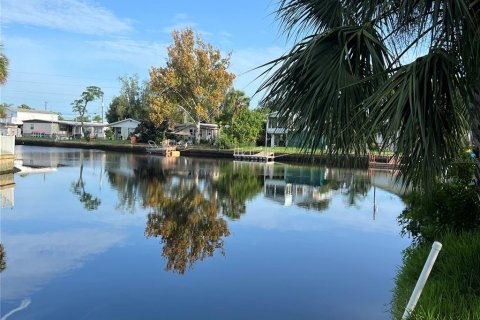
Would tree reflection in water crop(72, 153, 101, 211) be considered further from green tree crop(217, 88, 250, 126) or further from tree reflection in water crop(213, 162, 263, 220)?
green tree crop(217, 88, 250, 126)

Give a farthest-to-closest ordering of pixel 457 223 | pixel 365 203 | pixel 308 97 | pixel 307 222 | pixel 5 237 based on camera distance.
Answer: pixel 365 203 → pixel 307 222 → pixel 5 237 → pixel 457 223 → pixel 308 97

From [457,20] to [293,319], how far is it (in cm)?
440

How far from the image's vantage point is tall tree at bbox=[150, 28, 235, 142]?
168 feet

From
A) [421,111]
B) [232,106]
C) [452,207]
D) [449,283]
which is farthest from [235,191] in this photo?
[232,106]

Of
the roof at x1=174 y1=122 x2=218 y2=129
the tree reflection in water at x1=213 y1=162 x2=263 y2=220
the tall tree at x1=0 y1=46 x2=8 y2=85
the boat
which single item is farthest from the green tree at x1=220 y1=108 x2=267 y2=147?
the tall tree at x1=0 y1=46 x2=8 y2=85

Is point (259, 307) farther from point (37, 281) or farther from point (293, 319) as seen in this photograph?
point (37, 281)

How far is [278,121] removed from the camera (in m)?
4.31

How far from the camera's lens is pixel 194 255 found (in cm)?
953

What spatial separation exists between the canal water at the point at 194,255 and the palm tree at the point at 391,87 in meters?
3.38

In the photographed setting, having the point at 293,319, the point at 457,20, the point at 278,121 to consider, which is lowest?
the point at 293,319

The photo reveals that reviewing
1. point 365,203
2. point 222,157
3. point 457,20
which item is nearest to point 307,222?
point 365,203

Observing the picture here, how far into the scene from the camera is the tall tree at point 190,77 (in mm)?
51188

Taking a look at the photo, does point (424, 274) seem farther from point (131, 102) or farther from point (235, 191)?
point (131, 102)

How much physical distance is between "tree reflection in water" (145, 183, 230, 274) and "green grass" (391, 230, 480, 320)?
14.8 ft
